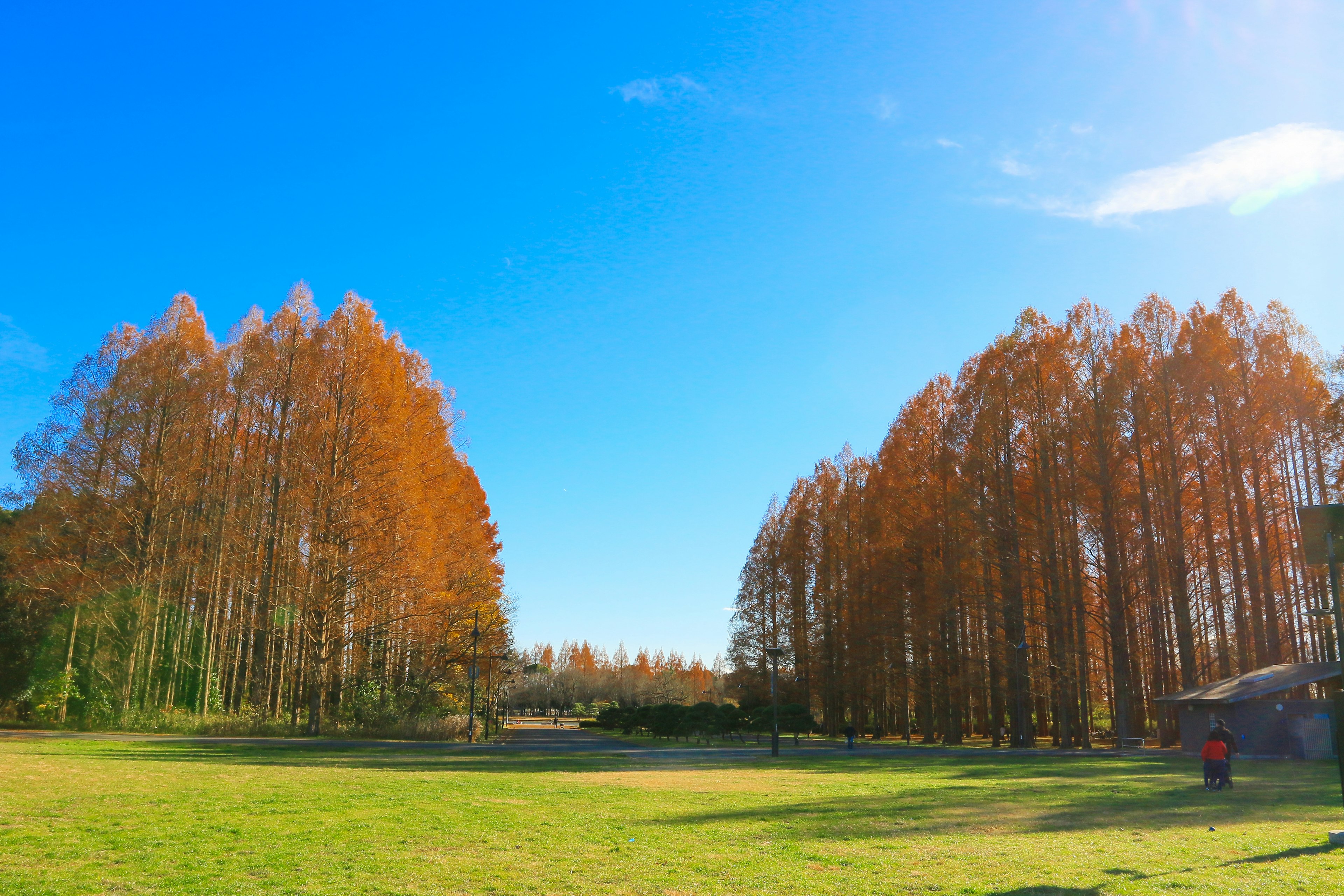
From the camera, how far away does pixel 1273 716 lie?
86.1 ft

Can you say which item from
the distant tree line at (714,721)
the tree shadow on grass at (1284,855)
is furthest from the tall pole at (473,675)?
the tree shadow on grass at (1284,855)

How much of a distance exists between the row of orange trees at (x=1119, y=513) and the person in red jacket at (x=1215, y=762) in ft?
55.6

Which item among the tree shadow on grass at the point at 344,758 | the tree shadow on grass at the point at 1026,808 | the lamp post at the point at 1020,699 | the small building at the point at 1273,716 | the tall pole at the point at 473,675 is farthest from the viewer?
the lamp post at the point at 1020,699

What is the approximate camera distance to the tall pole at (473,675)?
31.0m

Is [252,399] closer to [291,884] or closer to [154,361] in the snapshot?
[154,361]

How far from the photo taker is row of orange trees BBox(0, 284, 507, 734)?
29031mm

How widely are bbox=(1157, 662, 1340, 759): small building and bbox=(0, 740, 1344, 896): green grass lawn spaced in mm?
9044

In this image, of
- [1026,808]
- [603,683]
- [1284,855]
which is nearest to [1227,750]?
[1026,808]

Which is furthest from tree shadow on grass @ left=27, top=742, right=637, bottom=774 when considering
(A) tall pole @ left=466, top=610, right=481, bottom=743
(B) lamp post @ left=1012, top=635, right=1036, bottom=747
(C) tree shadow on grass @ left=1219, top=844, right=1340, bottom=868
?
(B) lamp post @ left=1012, top=635, right=1036, bottom=747

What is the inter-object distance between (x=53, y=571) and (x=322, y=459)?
1141 centimetres

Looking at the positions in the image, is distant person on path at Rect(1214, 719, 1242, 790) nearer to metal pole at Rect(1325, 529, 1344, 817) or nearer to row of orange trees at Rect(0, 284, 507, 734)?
metal pole at Rect(1325, 529, 1344, 817)

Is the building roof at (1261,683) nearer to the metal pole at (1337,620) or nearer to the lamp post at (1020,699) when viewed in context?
the lamp post at (1020,699)

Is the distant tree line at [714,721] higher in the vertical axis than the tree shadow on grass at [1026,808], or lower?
lower

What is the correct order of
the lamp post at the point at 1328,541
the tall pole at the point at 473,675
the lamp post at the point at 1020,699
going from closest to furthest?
the lamp post at the point at 1328,541, the tall pole at the point at 473,675, the lamp post at the point at 1020,699
